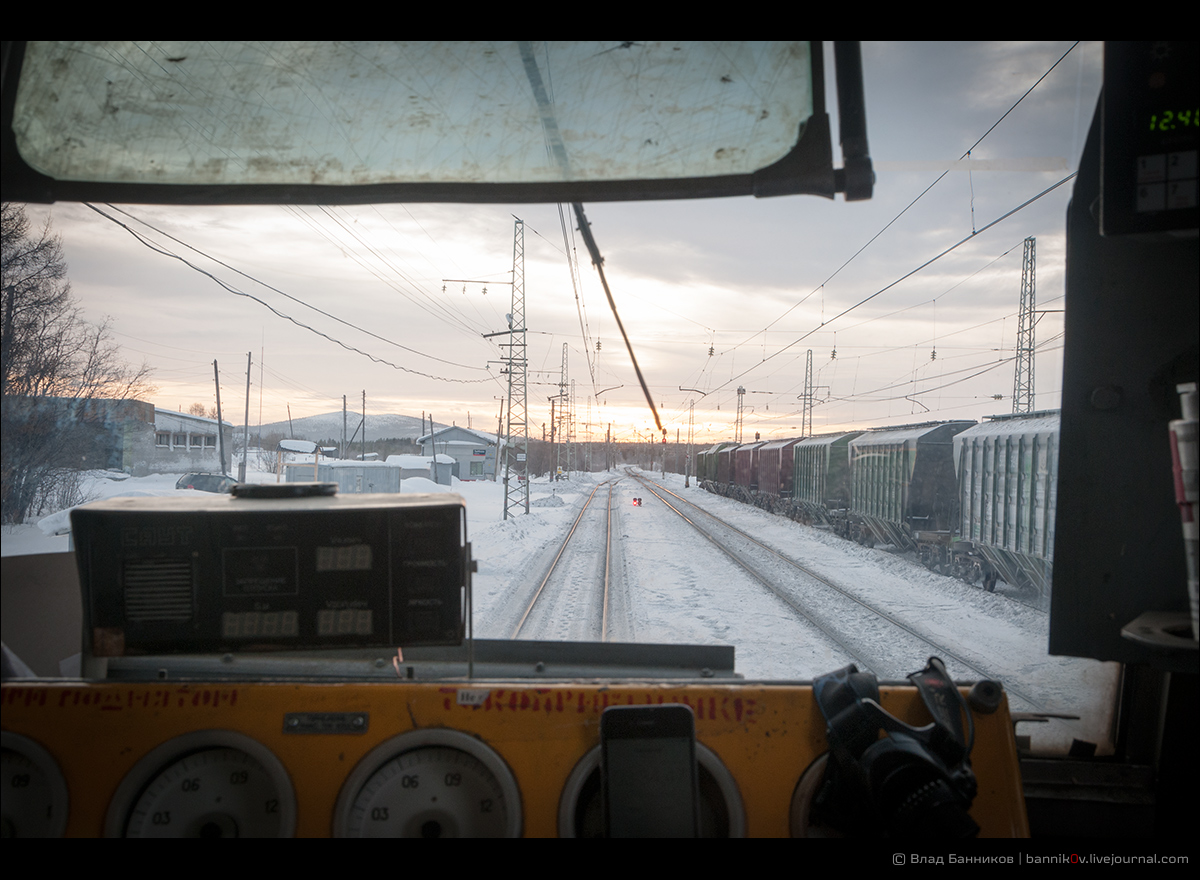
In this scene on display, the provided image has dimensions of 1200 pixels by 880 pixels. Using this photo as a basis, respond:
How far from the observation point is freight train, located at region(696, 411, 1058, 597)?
10961mm

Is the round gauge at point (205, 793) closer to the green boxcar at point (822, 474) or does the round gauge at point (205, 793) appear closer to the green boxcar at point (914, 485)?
the green boxcar at point (914, 485)

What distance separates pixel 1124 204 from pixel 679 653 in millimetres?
1702

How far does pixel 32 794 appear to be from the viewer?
5.64 feet

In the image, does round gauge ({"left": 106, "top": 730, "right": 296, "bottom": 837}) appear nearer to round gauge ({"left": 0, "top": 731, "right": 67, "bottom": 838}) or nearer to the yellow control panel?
the yellow control panel

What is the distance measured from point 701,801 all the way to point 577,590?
27.9 ft

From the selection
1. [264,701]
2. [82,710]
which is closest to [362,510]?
[264,701]

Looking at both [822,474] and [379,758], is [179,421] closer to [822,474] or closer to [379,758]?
[379,758]

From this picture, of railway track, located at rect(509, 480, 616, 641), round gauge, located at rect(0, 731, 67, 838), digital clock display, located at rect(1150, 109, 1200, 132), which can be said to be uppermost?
digital clock display, located at rect(1150, 109, 1200, 132)

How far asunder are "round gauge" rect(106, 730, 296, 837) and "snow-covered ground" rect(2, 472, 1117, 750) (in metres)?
0.79

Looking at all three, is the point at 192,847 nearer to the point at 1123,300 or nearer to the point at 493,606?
the point at 1123,300

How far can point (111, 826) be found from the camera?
5.56 ft

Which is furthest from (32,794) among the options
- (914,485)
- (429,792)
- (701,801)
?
(914,485)

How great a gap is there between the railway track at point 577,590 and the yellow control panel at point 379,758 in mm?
2655

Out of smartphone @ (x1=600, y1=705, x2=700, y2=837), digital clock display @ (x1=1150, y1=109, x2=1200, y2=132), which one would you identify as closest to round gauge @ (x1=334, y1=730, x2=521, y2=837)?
smartphone @ (x1=600, y1=705, x2=700, y2=837)
